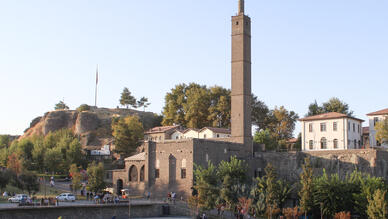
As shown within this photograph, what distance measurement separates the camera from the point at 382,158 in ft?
171

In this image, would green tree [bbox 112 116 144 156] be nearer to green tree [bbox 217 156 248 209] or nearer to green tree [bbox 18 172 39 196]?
green tree [bbox 18 172 39 196]

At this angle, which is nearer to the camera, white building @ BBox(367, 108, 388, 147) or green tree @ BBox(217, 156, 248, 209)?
→ green tree @ BBox(217, 156, 248, 209)

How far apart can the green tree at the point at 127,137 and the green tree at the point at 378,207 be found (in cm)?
4159

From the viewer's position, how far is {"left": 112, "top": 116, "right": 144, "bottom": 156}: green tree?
241ft

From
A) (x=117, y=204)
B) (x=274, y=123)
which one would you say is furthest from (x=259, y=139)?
(x=117, y=204)

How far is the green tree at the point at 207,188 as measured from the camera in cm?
4516

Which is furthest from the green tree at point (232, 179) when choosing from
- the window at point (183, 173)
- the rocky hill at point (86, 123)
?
the rocky hill at point (86, 123)

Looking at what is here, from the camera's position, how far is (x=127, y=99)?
103875mm

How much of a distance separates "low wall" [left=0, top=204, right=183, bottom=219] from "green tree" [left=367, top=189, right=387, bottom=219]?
1778 centimetres

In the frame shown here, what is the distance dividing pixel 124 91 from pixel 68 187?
47.0m

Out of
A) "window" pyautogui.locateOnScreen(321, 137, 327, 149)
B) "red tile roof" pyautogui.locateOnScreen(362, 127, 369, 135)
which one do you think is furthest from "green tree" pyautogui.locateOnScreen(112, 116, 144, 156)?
"red tile roof" pyautogui.locateOnScreen(362, 127, 369, 135)

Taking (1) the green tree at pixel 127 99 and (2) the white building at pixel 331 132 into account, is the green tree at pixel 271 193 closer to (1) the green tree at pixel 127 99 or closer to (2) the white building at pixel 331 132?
(2) the white building at pixel 331 132

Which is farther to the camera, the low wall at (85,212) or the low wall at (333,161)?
the low wall at (333,161)

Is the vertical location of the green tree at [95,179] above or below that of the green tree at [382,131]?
below
